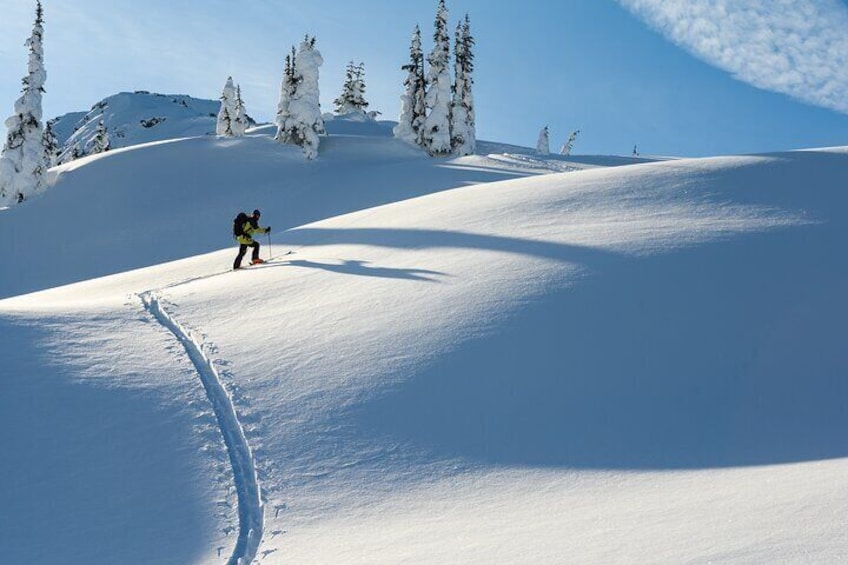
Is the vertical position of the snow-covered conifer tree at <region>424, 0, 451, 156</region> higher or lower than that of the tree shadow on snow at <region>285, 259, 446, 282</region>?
higher

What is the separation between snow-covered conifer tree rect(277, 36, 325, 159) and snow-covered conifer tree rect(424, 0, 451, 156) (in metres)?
8.34

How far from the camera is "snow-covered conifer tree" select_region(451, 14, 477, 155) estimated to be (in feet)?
189

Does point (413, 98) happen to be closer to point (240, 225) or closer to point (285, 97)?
point (285, 97)

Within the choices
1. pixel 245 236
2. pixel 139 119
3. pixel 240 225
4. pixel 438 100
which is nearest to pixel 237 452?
pixel 245 236

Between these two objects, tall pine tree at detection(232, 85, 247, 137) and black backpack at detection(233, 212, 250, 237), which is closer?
black backpack at detection(233, 212, 250, 237)

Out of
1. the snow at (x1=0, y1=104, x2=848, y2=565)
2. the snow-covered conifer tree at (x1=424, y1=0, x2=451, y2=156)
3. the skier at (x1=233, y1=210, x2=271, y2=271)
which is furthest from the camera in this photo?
the snow-covered conifer tree at (x1=424, y1=0, x2=451, y2=156)

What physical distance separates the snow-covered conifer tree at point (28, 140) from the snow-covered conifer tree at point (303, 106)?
50.5ft

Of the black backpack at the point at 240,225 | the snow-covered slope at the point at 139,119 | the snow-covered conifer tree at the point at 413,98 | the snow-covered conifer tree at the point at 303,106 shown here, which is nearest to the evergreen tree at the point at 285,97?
the snow-covered conifer tree at the point at 303,106

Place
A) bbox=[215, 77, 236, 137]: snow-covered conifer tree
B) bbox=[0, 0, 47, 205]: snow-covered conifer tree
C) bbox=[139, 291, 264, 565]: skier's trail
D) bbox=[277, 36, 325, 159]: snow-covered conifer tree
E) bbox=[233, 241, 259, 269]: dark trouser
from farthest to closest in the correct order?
1. bbox=[215, 77, 236, 137]: snow-covered conifer tree
2. bbox=[277, 36, 325, 159]: snow-covered conifer tree
3. bbox=[0, 0, 47, 205]: snow-covered conifer tree
4. bbox=[233, 241, 259, 269]: dark trouser
5. bbox=[139, 291, 264, 565]: skier's trail

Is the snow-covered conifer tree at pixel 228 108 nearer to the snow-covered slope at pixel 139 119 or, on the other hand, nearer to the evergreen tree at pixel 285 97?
the evergreen tree at pixel 285 97

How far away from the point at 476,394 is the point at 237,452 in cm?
331

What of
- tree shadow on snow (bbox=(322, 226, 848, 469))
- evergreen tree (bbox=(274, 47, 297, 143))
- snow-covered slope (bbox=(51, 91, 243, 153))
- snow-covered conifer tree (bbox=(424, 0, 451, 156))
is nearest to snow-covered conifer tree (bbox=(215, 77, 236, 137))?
evergreen tree (bbox=(274, 47, 297, 143))

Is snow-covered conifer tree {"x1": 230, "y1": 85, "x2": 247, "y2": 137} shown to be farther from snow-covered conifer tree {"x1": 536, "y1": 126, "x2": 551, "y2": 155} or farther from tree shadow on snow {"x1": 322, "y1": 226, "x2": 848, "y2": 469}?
tree shadow on snow {"x1": 322, "y1": 226, "x2": 848, "y2": 469}

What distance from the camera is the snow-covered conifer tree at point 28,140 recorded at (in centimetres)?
4222
